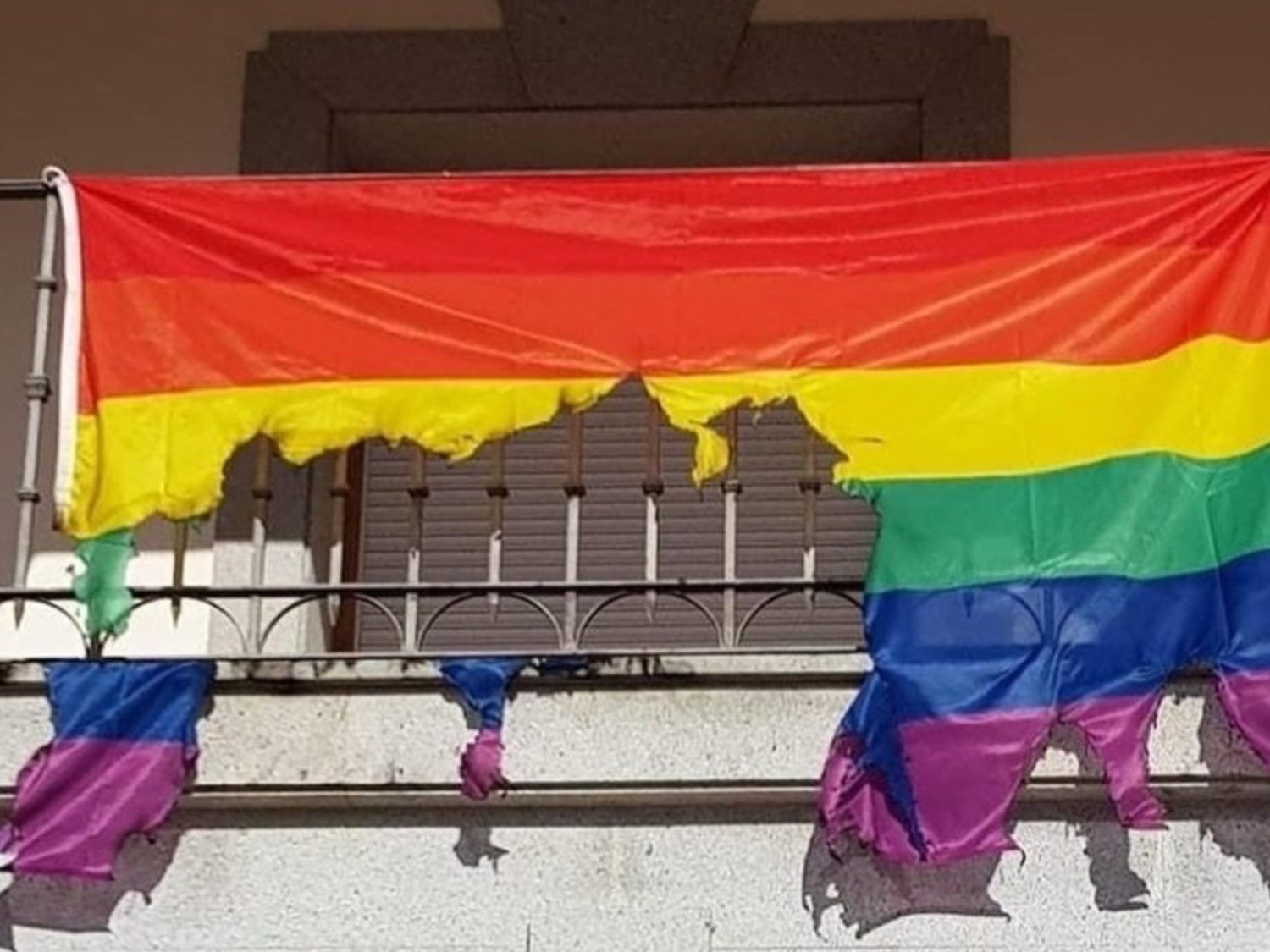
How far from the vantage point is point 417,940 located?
5977 mm

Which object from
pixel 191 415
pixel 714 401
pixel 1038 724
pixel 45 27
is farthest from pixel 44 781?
pixel 45 27

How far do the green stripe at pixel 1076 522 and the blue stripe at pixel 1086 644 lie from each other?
0.19 feet

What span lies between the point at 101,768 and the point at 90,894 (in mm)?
298

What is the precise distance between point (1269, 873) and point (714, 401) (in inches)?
63.0

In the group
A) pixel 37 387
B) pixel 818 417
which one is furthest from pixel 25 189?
pixel 818 417

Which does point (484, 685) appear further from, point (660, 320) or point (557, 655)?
point (660, 320)

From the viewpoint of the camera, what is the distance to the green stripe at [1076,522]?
583 centimetres

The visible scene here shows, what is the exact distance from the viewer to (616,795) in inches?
235

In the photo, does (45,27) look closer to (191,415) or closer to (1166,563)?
(191,415)

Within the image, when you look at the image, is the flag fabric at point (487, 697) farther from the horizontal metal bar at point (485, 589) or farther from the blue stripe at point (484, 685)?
the horizontal metal bar at point (485, 589)

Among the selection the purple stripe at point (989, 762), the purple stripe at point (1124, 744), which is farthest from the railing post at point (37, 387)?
the purple stripe at point (1124, 744)

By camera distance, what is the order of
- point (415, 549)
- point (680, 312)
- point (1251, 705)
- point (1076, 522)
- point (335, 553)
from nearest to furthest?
point (1251, 705) < point (1076, 522) < point (680, 312) < point (415, 549) < point (335, 553)

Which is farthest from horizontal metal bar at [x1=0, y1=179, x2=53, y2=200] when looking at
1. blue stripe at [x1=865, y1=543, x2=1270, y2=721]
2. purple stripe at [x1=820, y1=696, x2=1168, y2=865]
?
purple stripe at [x1=820, y1=696, x2=1168, y2=865]

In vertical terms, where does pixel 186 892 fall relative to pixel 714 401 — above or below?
below
